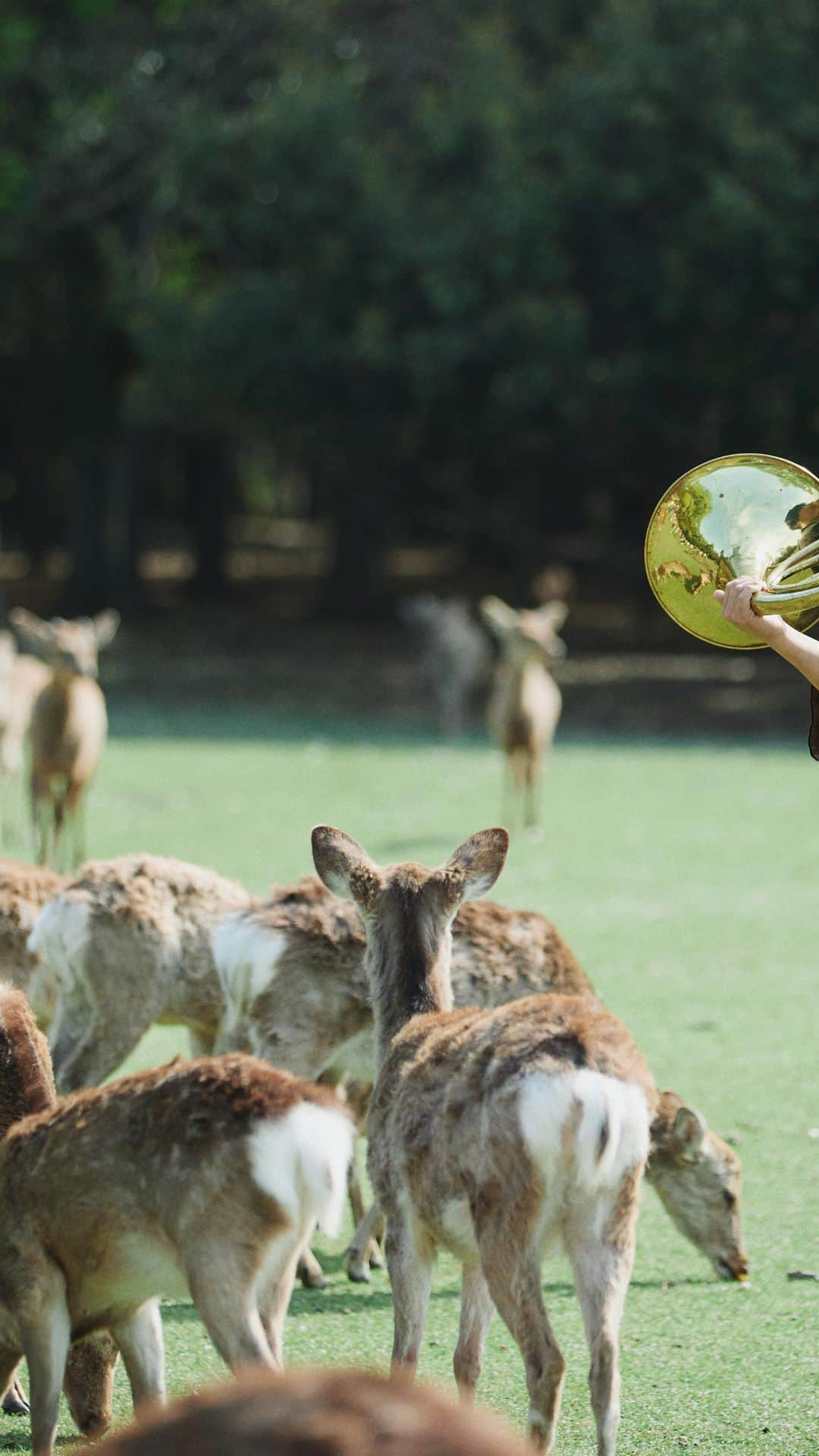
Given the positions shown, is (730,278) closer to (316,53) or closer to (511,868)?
(316,53)

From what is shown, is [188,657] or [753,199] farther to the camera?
[188,657]

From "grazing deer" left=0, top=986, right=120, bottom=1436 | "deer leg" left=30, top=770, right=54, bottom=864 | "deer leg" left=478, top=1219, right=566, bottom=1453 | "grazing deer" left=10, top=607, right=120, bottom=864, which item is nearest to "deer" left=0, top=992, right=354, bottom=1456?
"grazing deer" left=0, top=986, right=120, bottom=1436

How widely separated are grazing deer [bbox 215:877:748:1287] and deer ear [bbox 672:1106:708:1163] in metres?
0.07

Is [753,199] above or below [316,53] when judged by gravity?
below

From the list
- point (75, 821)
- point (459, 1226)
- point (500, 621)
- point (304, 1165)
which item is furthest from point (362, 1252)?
point (500, 621)

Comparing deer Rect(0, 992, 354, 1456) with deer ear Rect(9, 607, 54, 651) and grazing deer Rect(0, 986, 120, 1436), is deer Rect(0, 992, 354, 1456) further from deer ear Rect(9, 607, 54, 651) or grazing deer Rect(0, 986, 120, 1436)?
deer ear Rect(9, 607, 54, 651)

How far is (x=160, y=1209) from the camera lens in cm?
392

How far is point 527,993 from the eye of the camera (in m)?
5.94

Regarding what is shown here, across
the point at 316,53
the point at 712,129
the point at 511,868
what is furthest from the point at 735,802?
the point at 316,53

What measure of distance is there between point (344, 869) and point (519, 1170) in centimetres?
121

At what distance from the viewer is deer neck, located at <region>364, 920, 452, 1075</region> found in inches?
193

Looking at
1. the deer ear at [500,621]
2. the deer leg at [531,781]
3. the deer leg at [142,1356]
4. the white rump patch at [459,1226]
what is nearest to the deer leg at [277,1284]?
the deer leg at [142,1356]

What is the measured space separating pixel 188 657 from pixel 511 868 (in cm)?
1520

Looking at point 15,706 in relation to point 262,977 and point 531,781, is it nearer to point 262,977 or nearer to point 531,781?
point 531,781
